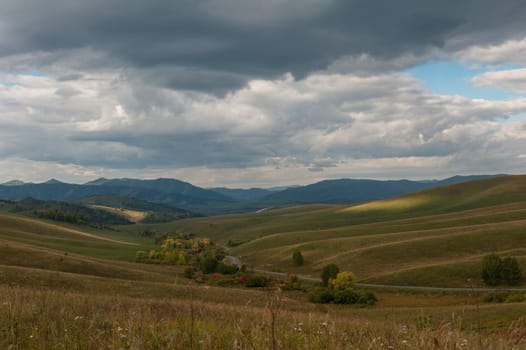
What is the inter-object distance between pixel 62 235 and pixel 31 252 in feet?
379

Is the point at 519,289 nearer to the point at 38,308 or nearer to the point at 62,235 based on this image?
the point at 38,308

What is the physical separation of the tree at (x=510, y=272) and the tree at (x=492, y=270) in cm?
75

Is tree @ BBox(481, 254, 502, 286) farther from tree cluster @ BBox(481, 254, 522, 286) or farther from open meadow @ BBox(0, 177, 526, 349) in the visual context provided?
open meadow @ BBox(0, 177, 526, 349)

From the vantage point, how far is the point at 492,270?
88.6 metres

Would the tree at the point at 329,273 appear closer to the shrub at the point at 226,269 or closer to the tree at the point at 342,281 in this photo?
the tree at the point at 342,281

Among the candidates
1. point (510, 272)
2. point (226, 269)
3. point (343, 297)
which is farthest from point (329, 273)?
point (510, 272)

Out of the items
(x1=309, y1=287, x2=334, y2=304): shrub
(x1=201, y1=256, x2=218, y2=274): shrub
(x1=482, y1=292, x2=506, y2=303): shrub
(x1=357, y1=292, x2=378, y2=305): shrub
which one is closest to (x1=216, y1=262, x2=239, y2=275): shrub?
(x1=201, y1=256, x2=218, y2=274): shrub

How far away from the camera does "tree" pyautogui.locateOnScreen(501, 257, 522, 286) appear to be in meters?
87.6

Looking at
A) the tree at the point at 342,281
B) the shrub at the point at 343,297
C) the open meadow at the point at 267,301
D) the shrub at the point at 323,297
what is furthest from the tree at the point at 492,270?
the shrub at the point at 323,297

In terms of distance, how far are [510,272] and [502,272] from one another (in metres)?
1.83

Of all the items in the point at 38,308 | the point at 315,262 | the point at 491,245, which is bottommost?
the point at 315,262

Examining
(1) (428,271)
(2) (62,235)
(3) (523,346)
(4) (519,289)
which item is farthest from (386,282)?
(2) (62,235)

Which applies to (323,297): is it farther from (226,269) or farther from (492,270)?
(226,269)

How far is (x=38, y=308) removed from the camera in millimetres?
10055
